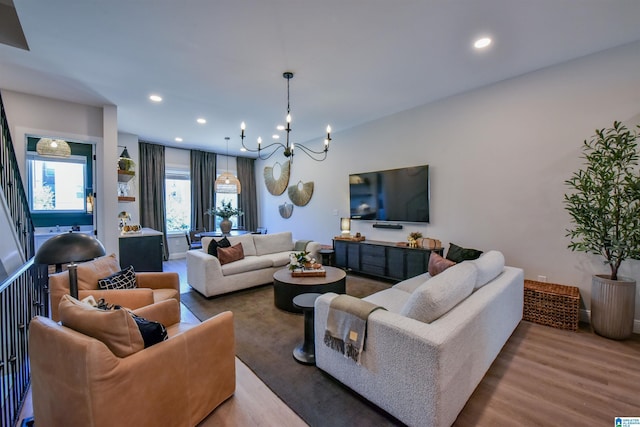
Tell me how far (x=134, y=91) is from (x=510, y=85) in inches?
207

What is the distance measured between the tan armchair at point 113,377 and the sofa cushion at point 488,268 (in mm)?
2178

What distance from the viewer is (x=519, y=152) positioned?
141 inches

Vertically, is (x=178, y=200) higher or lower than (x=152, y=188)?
lower

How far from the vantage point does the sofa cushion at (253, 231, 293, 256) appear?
203 inches

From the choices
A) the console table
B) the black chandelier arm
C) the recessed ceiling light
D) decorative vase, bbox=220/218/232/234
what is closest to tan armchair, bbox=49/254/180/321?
decorative vase, bbox=220/218/232/234

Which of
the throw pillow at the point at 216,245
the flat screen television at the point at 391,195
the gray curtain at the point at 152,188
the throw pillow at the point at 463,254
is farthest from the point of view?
the gray curtain at the point at 152,188

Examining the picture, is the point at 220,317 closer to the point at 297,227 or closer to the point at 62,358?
the point at 62,358

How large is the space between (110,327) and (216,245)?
10.2ft

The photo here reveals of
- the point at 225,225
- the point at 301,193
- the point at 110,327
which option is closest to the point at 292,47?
the point at 110,327

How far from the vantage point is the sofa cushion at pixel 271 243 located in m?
5.14

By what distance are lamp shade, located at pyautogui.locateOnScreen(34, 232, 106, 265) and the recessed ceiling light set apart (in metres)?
3.91

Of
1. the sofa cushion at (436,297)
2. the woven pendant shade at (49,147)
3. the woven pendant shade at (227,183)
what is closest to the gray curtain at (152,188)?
the woven pendant shade at (227,183)

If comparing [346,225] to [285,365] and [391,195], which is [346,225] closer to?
[391,195]

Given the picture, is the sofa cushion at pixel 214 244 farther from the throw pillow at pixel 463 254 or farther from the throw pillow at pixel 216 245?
the throw pillow at pixel 463 254
